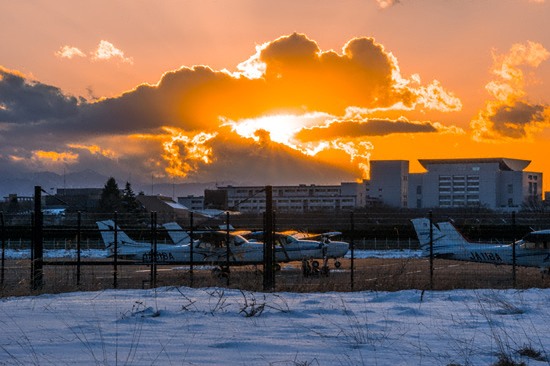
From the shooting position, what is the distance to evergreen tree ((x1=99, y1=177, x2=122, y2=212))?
9631 cm

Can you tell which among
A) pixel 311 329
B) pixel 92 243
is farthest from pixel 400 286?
pixel 92 243

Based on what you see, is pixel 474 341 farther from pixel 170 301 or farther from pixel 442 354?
pixel 170 301

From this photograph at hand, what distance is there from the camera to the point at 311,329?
31.9ft

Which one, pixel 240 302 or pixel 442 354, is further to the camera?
pixel 240 302

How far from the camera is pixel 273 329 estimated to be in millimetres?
9664

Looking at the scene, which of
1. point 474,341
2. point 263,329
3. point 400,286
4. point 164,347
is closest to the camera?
point 164,347

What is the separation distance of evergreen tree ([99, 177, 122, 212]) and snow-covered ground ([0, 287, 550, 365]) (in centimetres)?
8110

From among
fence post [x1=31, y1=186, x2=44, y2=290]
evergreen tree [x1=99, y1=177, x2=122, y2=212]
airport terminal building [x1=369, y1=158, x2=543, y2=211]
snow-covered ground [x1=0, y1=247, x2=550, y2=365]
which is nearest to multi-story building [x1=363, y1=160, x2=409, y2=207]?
airport terminal building [x1=369, y1=158, x2=543, y2=211]

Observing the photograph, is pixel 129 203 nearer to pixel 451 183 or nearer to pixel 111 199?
pixel 111 199

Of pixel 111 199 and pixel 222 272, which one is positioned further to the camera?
pixel 111 199

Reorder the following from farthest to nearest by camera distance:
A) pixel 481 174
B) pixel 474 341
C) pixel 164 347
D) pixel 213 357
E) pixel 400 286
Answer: pixel 481 174, pixel 400 286, pixel 474 341, pixel 164 347, pixel 213 357

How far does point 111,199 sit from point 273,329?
97.7 meters

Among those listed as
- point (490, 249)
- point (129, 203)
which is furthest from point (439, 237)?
point (129, 203)

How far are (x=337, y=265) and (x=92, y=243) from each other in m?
30.7
